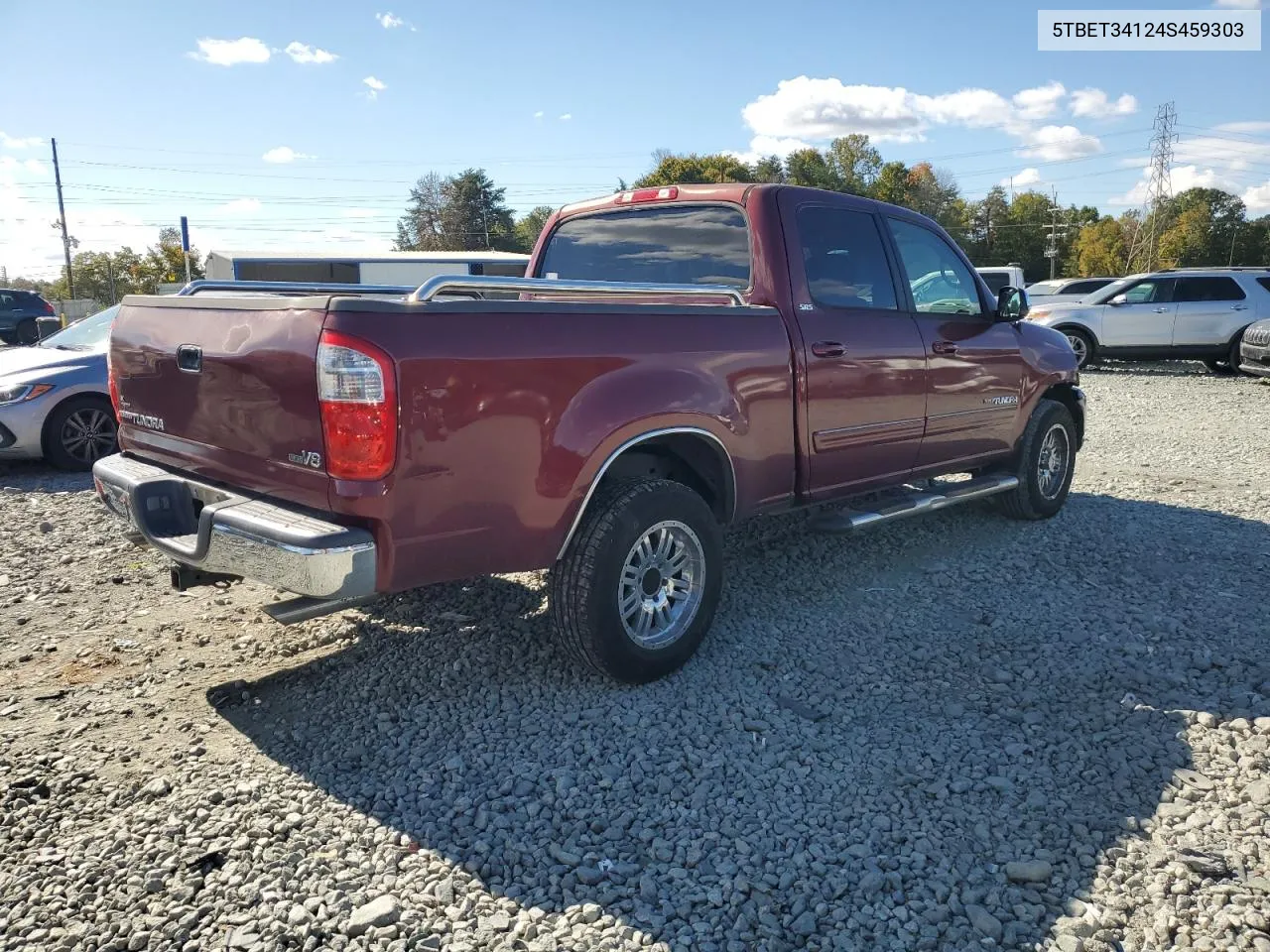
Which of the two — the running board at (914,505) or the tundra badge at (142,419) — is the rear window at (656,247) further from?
the tundra badge at (142,419)

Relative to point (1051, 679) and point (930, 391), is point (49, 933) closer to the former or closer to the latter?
point (1051, 679)

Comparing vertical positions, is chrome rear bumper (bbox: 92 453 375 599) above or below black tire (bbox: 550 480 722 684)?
above

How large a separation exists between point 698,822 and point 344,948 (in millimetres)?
1070

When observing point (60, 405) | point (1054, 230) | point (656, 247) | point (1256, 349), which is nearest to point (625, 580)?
point (656, 247)

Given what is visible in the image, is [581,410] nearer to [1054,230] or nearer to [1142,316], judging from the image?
[1142,316]

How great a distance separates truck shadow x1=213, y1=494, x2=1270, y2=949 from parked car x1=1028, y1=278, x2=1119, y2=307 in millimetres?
14044

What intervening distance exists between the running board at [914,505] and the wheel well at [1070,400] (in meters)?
0.82

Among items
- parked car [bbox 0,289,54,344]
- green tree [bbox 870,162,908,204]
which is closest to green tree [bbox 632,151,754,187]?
green tree [bbox 870,162,908,204]

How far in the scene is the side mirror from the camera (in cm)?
548

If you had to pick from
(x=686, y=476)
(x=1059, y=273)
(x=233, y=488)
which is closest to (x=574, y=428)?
(x=686, y=476)

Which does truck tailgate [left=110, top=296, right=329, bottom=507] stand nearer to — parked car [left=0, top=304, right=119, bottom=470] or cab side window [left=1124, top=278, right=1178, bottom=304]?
parked car [left=0, top=304, right=119, bottom=470]

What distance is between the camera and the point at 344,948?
2314 millimetres

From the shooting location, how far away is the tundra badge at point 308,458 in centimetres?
294

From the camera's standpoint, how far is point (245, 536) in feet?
9.78
